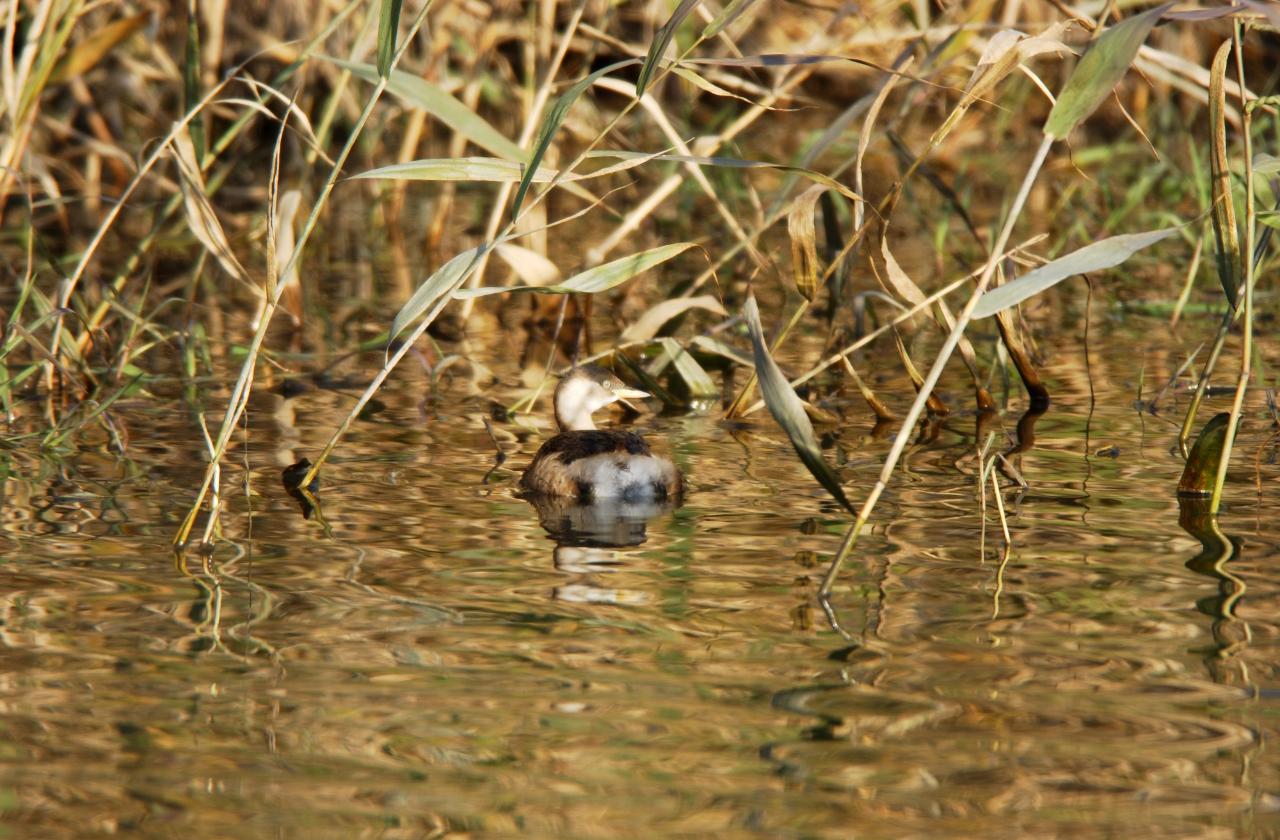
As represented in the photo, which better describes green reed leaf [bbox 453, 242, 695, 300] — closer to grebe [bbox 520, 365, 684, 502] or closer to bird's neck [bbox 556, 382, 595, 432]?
grebe [bbox 520, 365, 684, 502]

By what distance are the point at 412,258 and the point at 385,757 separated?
701cm

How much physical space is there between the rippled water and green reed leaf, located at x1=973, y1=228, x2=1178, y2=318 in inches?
24.7

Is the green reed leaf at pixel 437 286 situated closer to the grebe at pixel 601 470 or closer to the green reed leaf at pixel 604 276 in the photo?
the green reed leaf at pixel 604 276

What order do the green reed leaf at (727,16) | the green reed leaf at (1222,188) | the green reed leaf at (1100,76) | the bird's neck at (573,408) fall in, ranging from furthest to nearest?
the bird's neck at (573,408)
the green reed leaf at (1222,188)
the green reed leaf at (727,16)
the green reed leaf at (1100,76)

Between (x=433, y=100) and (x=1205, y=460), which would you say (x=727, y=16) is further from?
(x=1205, y=460)

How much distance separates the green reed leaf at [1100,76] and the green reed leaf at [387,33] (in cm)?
143

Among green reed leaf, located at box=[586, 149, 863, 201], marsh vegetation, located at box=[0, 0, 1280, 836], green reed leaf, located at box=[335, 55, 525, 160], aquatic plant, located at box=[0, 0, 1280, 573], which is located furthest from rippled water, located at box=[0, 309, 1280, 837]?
green reed leaf, located at box=[335, 55, 525, 160]

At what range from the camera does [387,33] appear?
4.13 metres

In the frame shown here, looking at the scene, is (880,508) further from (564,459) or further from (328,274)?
(328,274)

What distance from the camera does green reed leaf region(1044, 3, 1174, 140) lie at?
3.58m

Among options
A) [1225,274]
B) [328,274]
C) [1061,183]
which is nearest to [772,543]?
[1225,274]

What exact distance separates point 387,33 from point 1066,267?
1.56 m

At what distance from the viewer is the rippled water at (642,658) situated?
2.89 m

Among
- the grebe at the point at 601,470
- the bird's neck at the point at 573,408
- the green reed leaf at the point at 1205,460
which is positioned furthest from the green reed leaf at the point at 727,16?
the bird's neck at the point at 573,408
